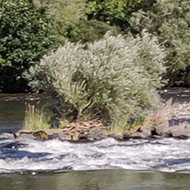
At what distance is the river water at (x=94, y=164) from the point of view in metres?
11.8

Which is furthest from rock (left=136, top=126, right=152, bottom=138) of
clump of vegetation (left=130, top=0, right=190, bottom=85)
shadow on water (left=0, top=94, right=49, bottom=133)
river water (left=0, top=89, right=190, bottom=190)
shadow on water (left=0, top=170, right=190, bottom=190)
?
clump of vegetation (left=130, top=0, right=190, bottom=85)

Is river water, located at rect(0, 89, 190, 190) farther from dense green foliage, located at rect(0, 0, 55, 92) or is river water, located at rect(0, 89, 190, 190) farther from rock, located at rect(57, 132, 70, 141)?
dense green foliage, located at rect(0, 0, 55, 92)

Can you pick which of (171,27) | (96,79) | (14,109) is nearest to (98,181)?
(96,79)

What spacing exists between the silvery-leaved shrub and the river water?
1.53 metres

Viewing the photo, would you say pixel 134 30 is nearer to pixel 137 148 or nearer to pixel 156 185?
pixel 137 148

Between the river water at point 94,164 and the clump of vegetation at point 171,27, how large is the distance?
23.5 metres

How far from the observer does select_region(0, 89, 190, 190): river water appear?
466 inches

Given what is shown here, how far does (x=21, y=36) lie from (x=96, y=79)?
19.5 m

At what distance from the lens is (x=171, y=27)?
40.4 m

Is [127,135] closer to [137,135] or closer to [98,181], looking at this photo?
[137,135]

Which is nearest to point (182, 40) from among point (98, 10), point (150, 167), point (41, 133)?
point (98, 10)

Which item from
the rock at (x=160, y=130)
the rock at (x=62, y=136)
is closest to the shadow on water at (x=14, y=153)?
the rock at (x=62, y=136)

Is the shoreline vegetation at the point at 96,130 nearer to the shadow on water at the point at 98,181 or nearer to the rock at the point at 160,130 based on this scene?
the rock at the point at 160,130

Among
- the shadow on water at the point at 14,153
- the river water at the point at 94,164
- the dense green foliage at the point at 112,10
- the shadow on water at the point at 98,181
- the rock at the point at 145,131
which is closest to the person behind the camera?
the shadow on water at the point at 98,181
